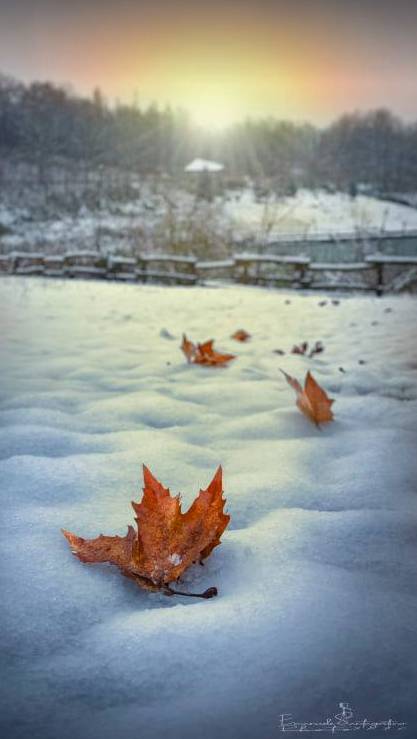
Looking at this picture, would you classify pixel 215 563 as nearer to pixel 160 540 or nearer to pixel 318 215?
pixel 160 540

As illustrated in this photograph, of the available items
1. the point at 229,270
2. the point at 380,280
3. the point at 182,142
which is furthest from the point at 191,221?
the point at 182,142

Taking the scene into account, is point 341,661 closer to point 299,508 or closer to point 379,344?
point 299,508

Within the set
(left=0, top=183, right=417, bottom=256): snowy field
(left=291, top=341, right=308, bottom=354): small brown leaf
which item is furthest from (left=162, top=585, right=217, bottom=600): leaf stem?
(left=0, top=183, right=417, bottom=256): snowy field

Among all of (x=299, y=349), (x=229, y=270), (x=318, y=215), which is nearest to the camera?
(x=299, y=349)

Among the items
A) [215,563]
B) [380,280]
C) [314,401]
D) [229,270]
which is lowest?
[215,563]

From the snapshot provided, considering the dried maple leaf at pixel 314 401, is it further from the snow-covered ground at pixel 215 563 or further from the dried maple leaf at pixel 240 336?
the dried maple leaf at pixel 240 336

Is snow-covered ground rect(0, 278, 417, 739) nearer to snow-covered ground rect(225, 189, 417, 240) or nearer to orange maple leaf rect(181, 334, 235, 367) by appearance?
orange maple leaf rect(181, 334, 235, 367)
